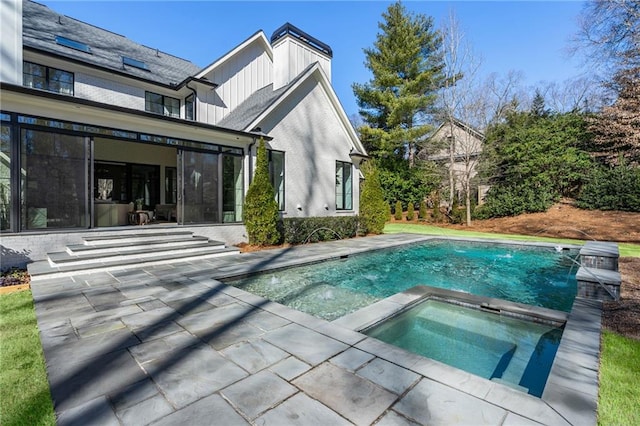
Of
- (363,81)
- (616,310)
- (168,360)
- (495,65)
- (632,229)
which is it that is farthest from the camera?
(363,81)

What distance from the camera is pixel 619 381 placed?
251 cm

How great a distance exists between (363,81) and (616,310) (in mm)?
24394

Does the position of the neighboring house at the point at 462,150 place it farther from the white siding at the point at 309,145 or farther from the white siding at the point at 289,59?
the white siding at the point at 289,59

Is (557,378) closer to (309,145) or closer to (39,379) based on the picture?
(39,379)

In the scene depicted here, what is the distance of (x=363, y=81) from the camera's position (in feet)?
82.7

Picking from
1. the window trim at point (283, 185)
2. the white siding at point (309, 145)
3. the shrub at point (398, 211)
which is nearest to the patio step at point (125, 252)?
the window trim at point (283, 185)

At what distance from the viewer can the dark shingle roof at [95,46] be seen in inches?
417

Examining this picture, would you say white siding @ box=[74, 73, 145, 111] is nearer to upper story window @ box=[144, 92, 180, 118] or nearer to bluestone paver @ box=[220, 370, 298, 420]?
upper story window @ box=[144, 92, 180, 118]

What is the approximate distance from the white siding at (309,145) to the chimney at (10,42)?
6864mm

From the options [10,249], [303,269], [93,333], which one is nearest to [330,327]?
[93,333]

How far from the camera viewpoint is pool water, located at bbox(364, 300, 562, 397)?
3258 mm

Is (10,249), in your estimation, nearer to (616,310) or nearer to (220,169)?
(220,169)

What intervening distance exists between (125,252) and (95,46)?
1063 centimetres

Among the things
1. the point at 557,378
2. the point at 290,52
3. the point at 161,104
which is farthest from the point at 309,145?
the point at 557,378
